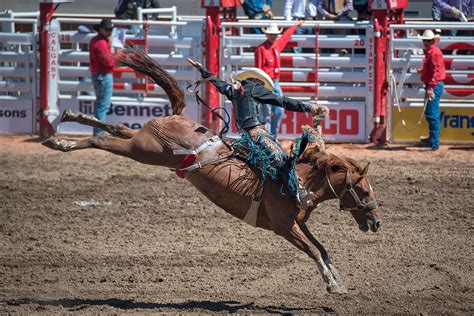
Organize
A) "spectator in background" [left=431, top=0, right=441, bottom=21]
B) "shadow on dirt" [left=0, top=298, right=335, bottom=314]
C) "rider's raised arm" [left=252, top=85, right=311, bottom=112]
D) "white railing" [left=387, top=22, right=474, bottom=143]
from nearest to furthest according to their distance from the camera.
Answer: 1. "shadow on dirt" [left=0, top=298, right=335, bottom=314]
2. "rider's raised arm" [left=252, top=85, right=311, bottom=112]
3. "white railing" [left=387, top=22, right=474, bottom=143]
4. "spectator in background" [left=431, top=0, right=441, bottom=21]

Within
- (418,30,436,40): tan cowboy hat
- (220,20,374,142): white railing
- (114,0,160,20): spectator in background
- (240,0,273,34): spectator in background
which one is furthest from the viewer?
(114,0,160,20): spectator in background

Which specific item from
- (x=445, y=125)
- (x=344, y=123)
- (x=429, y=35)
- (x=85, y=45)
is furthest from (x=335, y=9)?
(x=85, y=45)

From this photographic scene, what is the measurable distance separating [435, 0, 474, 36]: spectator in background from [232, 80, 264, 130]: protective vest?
7.83 m

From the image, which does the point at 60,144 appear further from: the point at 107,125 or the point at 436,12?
the point at 436,12

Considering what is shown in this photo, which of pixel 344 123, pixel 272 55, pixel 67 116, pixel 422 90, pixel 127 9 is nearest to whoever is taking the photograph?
pixel 67 116

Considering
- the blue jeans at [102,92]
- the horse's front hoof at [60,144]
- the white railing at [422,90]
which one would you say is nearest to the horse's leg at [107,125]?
the horse's front hoof at [60,144]

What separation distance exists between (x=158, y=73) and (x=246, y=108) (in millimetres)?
917

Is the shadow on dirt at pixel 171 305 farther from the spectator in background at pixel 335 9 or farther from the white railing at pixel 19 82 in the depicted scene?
the spectator in background at pixel 335 9

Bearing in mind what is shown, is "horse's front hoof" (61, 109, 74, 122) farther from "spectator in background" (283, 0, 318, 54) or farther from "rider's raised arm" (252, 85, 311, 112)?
"spectator in background" (283, 0, 318, 54)

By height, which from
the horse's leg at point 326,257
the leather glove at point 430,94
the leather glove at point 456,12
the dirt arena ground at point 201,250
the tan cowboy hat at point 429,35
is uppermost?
the leather glove at point 456,12

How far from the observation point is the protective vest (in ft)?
22.8

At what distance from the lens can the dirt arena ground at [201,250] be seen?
6688 mm

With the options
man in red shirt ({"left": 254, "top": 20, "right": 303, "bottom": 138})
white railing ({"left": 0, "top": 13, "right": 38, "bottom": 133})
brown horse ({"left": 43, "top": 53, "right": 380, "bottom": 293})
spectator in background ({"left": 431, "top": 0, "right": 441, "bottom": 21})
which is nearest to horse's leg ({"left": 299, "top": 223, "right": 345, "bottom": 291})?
brown horse ({"left": 43, "top": 53, "right": 380, "bottom": 293})

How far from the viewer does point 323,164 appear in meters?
6.79
